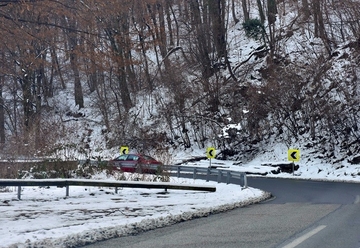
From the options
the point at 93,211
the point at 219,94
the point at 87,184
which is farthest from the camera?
the point at 219,94

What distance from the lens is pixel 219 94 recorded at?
45.0m

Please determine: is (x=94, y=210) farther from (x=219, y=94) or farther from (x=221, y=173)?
(x=219, y=94)

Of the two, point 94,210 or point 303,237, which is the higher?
point 94,210

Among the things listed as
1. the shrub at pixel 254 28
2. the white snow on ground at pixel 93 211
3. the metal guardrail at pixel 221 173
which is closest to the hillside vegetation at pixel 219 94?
the shrub at pixel 254 28

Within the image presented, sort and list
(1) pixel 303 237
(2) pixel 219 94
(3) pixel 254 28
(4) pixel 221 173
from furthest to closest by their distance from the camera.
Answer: (3) pixel 254 28
(2) pixel 219 94
(4) pixel 221 173
(1) pixel 303 237

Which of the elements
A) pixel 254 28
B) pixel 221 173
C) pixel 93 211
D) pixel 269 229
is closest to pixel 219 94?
pixel 254 28

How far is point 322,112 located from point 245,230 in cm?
2659

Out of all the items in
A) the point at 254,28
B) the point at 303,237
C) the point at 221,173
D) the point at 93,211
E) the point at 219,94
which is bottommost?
the point at 303,237

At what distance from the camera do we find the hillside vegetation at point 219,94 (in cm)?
3372

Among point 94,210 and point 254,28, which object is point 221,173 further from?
point 254,28

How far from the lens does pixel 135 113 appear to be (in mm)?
48875

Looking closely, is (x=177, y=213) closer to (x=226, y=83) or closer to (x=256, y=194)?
(x=256, y=194)

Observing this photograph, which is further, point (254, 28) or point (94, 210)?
point (254, 28)

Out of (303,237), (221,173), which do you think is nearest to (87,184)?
(303,237)
